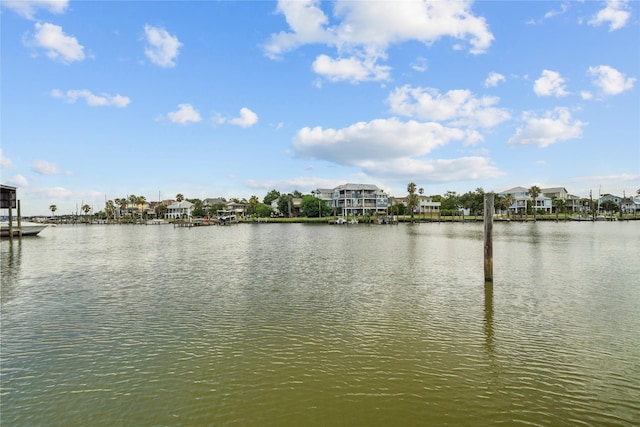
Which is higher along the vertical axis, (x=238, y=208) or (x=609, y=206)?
(x=238, y=208)

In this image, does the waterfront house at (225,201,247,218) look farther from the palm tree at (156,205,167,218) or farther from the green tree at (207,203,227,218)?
the palm tree at (156,205,167,218)

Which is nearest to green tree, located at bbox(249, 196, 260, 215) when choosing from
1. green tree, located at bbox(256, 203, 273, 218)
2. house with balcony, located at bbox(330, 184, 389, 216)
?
green tree, located at bbox(256, 203, 273, 218)

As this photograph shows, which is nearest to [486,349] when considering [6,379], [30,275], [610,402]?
[610,402]

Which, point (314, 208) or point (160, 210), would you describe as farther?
point (160, 210)

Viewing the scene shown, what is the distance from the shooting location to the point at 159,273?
2703 cm

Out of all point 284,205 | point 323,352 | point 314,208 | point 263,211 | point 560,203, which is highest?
point 284,205

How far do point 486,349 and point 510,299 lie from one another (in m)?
7.58

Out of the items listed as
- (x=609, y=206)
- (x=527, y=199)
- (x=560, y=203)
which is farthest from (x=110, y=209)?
(x=609, y=206)

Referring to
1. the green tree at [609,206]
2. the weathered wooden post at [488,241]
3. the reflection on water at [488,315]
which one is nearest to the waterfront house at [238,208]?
the green tree at [609,206]

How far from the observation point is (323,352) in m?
11.3

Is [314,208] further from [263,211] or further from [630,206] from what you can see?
[630,206]

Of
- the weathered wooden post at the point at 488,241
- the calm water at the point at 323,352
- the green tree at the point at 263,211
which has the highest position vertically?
the green tree at the point at 263,211

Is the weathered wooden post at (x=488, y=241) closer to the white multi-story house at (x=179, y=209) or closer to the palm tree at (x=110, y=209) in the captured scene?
the white multi-story house at (x=179, y=209)

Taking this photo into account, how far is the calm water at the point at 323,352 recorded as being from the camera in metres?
8.02
